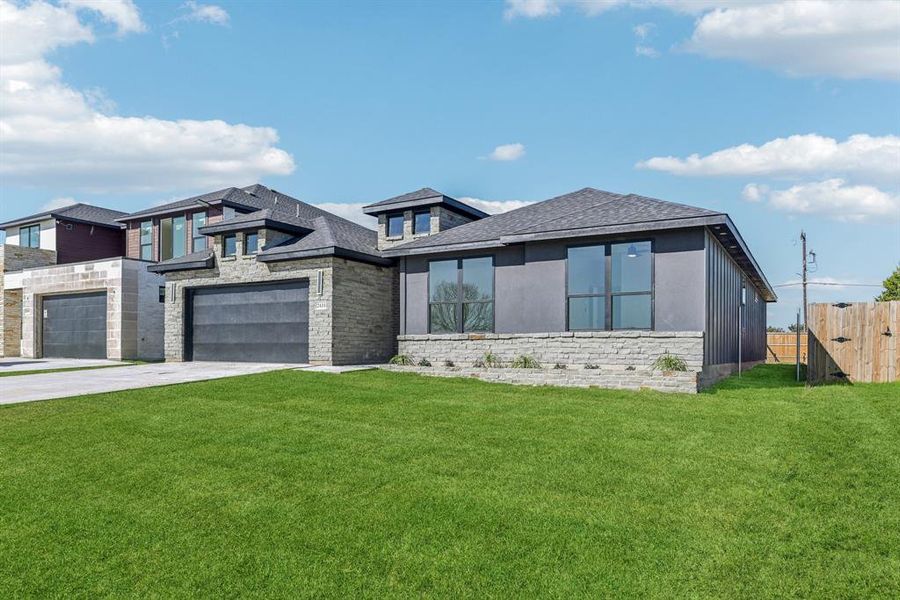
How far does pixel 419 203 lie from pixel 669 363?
1028cm

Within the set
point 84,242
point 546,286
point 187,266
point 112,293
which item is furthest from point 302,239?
point 84,242

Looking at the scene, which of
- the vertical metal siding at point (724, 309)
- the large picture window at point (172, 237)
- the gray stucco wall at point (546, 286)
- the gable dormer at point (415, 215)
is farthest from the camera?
the large picture window at point (172, 237)

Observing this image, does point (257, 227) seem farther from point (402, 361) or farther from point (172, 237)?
point (172, 237)

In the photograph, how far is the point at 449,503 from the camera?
512 cm

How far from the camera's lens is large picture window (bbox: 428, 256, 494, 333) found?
53.3 ft

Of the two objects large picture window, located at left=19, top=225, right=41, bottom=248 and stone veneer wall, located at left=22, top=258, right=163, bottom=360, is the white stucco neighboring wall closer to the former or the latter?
large picture window, located at left=19, top=225, right=41, bottom=248

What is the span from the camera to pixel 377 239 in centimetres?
2147

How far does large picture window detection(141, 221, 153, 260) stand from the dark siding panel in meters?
4.72

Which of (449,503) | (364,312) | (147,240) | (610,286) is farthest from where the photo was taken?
(147,240)

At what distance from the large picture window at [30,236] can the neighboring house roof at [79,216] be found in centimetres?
39

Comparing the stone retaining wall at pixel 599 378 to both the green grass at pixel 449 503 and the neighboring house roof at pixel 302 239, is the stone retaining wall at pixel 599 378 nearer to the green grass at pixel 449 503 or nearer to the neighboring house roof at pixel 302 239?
the green grass at pixel 449 503

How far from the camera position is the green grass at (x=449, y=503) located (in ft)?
12.9

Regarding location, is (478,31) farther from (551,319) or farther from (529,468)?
(529,468)

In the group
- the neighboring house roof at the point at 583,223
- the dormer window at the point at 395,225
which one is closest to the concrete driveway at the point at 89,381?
the neighboring house roof at the point at 583,223
